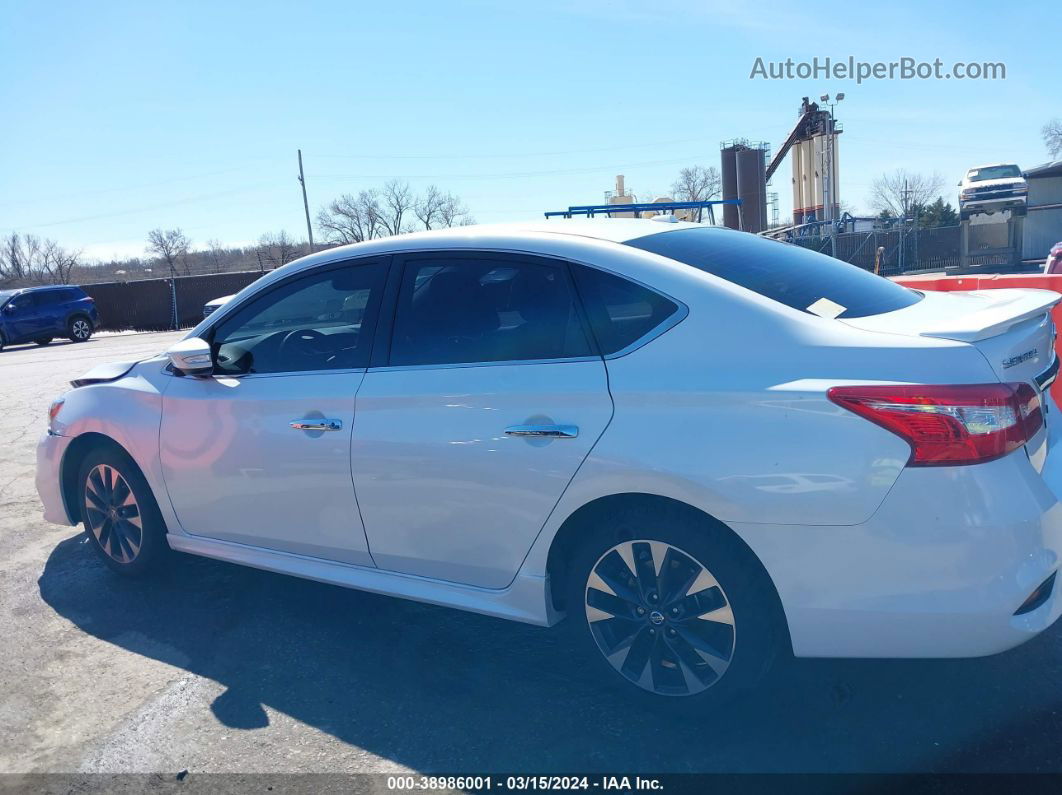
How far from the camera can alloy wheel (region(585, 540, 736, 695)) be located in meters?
2.88

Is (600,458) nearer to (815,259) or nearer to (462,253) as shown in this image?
(462,253)

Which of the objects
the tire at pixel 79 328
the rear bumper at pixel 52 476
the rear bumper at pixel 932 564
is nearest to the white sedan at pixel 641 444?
the rear bumper at pixel 932 564

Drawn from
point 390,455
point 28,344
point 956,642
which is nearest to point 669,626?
point 956,642

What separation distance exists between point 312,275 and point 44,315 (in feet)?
83.9

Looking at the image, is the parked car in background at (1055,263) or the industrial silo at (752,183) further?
the industrial silo at (752,183)

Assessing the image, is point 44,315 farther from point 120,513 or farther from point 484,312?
point 484,312

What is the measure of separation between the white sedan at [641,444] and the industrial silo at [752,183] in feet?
104

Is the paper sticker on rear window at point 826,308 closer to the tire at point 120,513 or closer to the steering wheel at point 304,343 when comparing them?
the steering wheel at point 304,343

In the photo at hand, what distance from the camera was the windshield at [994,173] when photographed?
1331 inches

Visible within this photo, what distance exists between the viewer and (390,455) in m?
3.38

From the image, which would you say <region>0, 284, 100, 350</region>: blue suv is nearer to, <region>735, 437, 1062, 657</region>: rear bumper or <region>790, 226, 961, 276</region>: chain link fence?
<region>790, 226, 961, 276</region>: chain link fence

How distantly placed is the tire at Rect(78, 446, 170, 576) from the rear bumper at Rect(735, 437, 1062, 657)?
309cm

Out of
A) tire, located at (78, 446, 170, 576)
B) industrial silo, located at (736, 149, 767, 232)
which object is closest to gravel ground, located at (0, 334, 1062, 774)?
tire, located at (78, 446, 170, 576)

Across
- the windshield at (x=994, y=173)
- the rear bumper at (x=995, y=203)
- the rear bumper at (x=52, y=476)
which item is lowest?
the rear bumper at (x=52, y=476)
